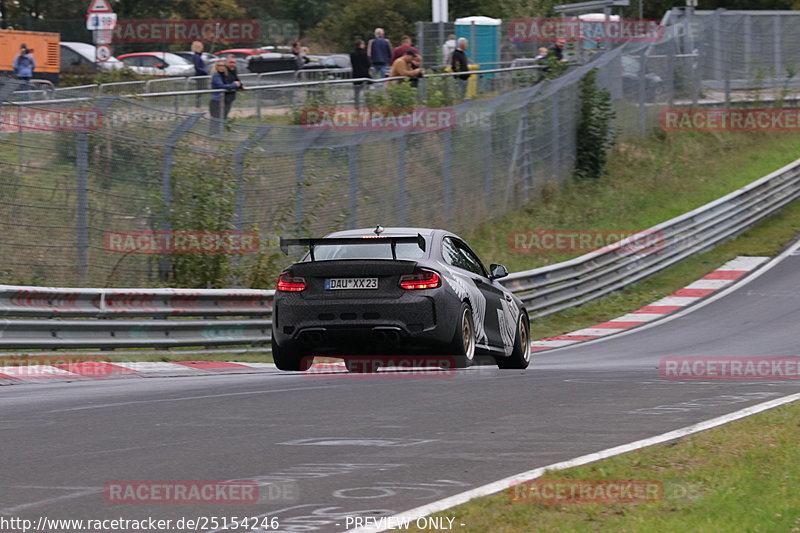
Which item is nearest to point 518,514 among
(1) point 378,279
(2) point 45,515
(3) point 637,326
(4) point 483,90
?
(2) point 45,515

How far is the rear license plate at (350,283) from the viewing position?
37.7ft

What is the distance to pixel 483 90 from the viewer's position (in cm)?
3050

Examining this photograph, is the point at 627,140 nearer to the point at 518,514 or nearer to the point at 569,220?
the point at 569,220

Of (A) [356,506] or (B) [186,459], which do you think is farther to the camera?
(B) [186,459]

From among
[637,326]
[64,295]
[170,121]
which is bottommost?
[637,326]

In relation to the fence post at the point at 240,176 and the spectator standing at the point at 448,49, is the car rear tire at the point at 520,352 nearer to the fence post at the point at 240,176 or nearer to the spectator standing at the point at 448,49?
the fence post at the point at 240,176

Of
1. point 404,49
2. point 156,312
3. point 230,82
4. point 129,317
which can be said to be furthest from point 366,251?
point 404,49

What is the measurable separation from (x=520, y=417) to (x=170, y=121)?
8.96m

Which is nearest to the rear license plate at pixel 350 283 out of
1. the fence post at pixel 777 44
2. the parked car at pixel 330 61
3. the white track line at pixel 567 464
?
the white track line at pixel 567 464

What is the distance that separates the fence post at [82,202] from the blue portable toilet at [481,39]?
90.8 feet

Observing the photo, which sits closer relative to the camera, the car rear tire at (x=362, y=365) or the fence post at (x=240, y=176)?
the car rear tire at (x=362, y=365)

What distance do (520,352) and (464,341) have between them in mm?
2433

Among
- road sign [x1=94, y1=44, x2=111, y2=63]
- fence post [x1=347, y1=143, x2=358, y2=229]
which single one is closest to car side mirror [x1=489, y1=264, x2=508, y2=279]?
fence post [x1=347, y1=143, x2=358, y2=229]

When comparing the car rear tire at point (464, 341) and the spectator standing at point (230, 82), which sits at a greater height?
the spectator standing at point (230, 82)
